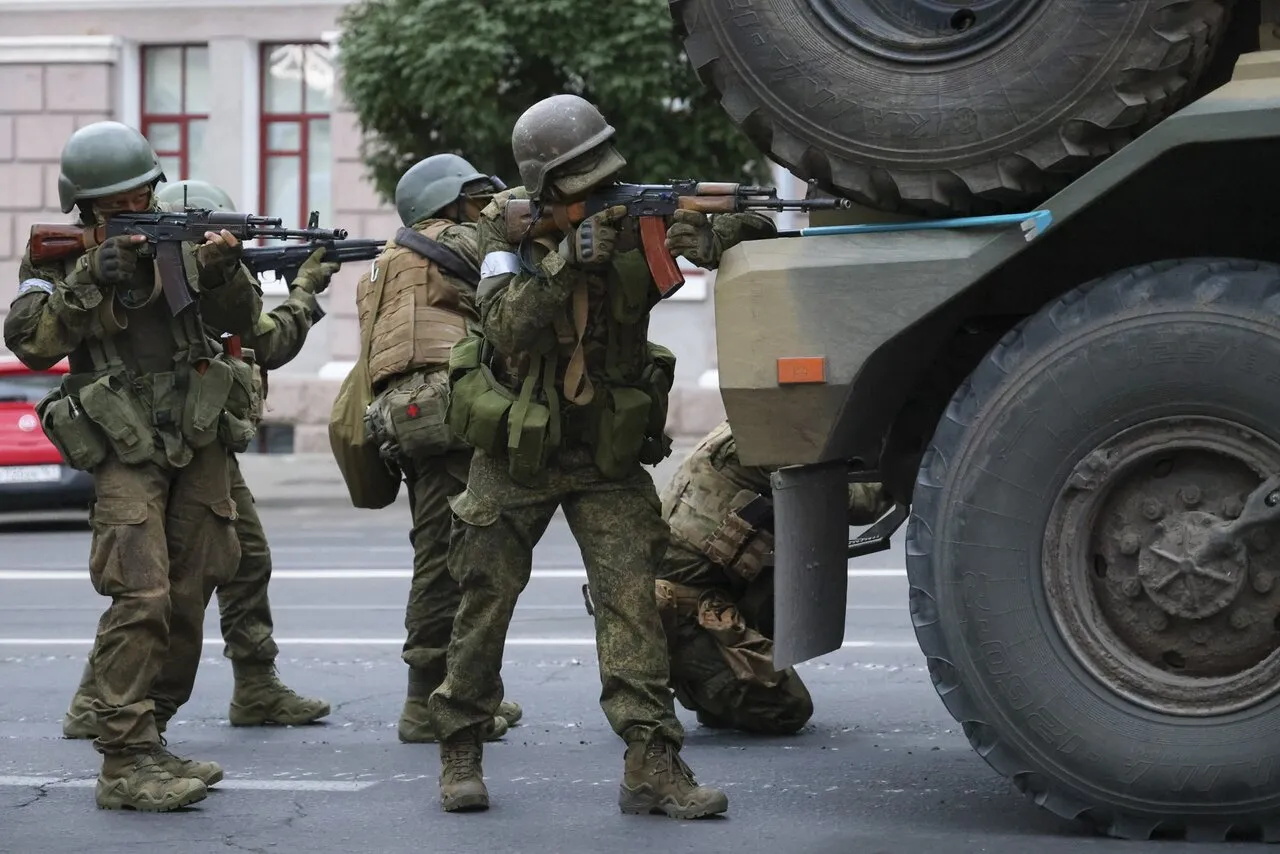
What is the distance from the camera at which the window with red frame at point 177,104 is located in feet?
71.3

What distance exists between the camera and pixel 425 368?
6.95 meters

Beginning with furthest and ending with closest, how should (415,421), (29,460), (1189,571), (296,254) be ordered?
1. (29,460)
2. (296,254)
3. (415,421)
4. (1189,571)

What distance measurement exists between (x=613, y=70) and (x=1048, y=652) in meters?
11.5

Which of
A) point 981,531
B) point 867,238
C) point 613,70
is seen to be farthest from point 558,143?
point 613,70

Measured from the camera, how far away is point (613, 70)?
→ 15.7m

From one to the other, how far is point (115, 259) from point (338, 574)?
6.17 metres

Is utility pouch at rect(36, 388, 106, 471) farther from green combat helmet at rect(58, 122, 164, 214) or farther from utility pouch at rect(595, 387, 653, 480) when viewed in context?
utility pouch at rect(595, 387, 653, 480)

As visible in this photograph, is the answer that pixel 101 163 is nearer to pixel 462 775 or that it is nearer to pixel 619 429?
pixel 619 429

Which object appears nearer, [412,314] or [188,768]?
[188,768]

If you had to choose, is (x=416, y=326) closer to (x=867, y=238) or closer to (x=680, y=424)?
(x=867, y=238)

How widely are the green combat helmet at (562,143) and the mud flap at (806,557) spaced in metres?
0.94

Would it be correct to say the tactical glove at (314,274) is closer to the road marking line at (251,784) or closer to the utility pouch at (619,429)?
the road marking line at (251,784)

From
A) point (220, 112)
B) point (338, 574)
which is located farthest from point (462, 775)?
point (220, 112)

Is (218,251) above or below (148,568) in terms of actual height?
above
